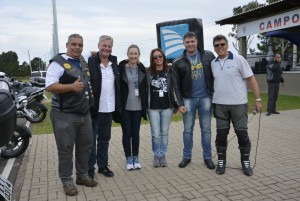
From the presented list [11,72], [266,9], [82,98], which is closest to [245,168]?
[82,98]

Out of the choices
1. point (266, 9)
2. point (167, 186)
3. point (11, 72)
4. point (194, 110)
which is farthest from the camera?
point (11, 72)

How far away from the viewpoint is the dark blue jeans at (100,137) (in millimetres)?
4801

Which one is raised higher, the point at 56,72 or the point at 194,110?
the point at 56,72

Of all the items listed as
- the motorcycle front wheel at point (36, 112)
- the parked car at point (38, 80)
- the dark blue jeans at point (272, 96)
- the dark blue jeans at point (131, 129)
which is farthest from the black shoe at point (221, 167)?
the parked car at point (38, 80)

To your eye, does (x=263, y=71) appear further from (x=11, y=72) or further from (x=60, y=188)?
(x=11, y=72)

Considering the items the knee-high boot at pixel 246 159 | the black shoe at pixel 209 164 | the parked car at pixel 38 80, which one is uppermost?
the parked car at pixel 38 80

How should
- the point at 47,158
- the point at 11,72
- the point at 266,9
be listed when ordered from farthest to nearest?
the point at 11,72, the point at 266,9, the point at 47,158

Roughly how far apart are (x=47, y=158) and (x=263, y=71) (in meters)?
15.8

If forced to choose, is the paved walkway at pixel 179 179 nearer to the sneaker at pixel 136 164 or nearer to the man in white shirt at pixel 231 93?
the sneaker at pixel 136 164

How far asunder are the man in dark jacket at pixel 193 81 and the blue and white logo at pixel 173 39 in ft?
13.6

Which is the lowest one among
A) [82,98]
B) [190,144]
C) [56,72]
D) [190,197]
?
[190,197]

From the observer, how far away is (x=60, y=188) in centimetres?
465

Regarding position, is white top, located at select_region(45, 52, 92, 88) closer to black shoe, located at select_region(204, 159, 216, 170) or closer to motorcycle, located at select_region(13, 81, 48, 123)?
black shoe, located at select_region(204, 159, 216, 170)

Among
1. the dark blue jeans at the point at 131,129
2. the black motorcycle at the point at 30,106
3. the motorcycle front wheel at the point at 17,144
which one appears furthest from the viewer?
the black motorcycle at the point at 30,106
